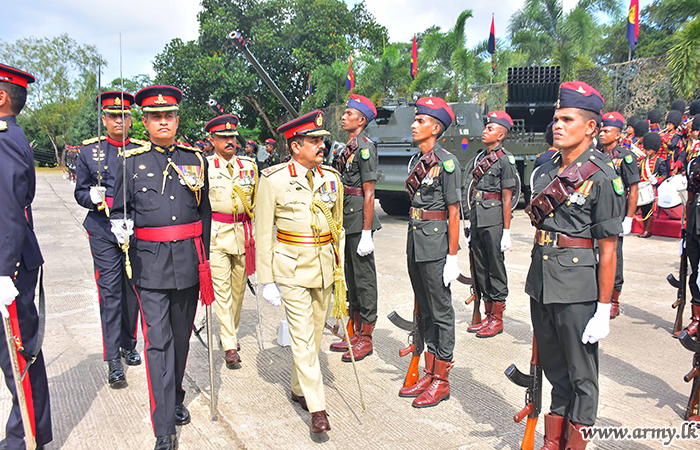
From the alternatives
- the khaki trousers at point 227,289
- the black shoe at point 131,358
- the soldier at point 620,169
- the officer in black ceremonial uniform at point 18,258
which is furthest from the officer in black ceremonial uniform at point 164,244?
the soldier at point 620,169

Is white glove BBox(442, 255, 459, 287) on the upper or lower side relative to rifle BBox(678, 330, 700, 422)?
upper

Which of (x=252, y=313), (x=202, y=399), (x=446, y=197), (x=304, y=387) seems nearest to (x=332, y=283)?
(x=304, y=387)

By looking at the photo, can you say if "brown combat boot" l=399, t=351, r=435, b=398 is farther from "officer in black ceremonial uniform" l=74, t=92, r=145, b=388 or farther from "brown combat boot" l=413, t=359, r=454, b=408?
"officer in black ceremonial uniform" l=74, t=92, r=145, b=388

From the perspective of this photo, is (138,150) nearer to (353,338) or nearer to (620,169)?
(353,338)

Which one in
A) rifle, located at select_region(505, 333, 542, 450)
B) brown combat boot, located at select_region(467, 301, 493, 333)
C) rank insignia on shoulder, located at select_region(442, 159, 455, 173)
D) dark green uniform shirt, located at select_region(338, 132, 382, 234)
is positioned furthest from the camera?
brown combat boot, located at select_region(467, 301, 493, 333)

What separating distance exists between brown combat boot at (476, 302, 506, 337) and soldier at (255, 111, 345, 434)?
82.0 inches

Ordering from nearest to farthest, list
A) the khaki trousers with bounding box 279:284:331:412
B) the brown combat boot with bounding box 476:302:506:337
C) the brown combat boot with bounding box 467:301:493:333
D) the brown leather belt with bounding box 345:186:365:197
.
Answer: the khaki trousers with bounding box 279:284:331:412
the brown leather belt with bounding box 345:186:365:197
the brown combat boot with bounding box 476:302:506:337
the brown combat boot with bounding box 467:301:493:333

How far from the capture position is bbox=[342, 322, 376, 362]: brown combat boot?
14.7 feet

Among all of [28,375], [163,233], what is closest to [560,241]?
[163,233]

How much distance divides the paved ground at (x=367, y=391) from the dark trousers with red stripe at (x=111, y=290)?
0.36 metres

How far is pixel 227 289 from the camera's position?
4480mm

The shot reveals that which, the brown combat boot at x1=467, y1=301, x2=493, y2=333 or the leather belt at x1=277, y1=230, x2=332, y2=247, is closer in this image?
the leather belt at x1=277, y1=230, x2=332, y2=247

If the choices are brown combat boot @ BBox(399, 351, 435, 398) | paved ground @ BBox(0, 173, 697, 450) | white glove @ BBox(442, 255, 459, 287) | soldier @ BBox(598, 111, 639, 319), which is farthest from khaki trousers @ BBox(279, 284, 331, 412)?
soldier @ BBox(598, 111, 639, 319)

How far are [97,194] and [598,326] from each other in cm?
359
